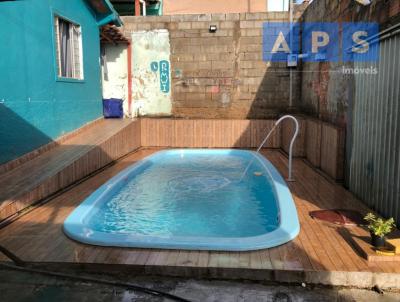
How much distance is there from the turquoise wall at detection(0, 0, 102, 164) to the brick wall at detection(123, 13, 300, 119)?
2.89 meters

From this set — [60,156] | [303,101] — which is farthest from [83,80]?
[303,101]

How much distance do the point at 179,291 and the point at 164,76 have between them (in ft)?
28.9

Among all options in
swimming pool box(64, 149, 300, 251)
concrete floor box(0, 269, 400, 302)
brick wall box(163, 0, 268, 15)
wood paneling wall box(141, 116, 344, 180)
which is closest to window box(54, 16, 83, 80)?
wood paneling wall box(141, 116, 344, 180)

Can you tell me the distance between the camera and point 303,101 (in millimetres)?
10414

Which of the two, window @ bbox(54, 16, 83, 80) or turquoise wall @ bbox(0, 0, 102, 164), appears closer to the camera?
turquoise wall @ bbox(0, 0, 102, 164)

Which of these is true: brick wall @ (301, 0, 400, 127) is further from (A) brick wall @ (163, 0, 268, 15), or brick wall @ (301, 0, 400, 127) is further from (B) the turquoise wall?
(A) brick wall @ (163, 0, 268, 15)

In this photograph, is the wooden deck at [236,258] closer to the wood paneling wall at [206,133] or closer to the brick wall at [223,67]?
the wood paneling wall at [206,133]

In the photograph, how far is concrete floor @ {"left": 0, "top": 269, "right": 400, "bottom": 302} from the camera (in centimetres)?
289

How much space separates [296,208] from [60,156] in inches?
154

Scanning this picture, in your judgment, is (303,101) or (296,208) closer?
(296,208)

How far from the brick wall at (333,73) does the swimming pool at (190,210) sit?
60.5 inches

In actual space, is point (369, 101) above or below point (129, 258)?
above

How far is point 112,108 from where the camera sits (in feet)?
35.6

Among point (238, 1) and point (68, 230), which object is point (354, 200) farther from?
point (238, 1)
